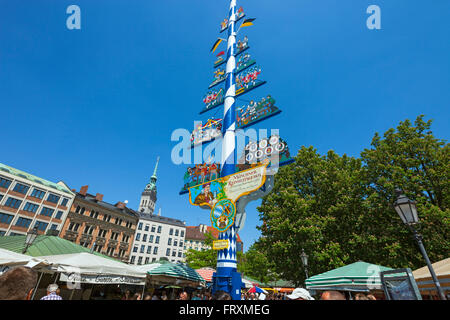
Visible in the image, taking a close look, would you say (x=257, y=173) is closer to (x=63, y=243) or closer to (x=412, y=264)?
(x=412, y=264)

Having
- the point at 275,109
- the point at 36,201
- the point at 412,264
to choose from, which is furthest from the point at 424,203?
the point at 36,201

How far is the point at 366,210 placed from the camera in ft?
48.8

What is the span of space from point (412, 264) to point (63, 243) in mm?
21722

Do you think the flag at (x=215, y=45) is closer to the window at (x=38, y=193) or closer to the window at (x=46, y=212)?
the window at (x=38, y=193)

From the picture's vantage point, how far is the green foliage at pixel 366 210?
1295 centimetres

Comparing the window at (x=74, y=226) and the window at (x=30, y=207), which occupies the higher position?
the window at (x=30, y=207)

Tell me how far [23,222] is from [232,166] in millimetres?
41835

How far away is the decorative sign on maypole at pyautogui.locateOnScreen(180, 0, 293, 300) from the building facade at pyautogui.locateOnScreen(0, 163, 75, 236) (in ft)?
112

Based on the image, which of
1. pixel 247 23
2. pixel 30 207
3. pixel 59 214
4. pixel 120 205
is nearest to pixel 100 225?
pixel 120 205

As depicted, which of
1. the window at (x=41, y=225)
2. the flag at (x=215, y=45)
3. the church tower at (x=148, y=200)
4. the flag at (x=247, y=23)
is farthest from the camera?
the church tower at (x=148, y=200)

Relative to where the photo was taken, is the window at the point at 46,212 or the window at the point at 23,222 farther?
the window at the point at 46,212

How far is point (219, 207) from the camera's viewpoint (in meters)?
9.18

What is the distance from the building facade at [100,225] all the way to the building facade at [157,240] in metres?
4.68

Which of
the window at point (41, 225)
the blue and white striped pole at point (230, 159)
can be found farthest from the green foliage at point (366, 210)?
the window at point (41, 225)
